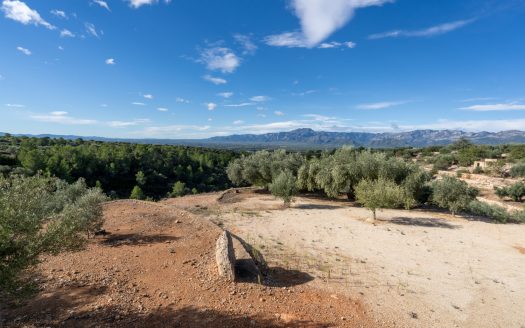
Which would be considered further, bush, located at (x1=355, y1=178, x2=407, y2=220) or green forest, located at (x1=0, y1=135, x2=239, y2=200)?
green forest, located at (x1=0, y1=135, x2=239, y2=200)

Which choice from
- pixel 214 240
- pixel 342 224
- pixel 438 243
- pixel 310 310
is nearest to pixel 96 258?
pixel 214 240

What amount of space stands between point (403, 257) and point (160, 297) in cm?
1028

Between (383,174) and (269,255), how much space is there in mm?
15868

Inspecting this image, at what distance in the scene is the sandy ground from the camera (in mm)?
8672

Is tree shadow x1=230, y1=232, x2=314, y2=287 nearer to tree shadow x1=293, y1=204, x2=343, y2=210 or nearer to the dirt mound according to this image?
the dirt mound

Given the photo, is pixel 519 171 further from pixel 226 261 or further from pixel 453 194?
pixel 226 261

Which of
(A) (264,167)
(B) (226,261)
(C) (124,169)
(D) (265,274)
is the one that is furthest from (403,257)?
(C) (124,169)

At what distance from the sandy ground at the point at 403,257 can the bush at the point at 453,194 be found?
0.96m

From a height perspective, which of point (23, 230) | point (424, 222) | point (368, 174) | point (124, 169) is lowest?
point (424, 222)

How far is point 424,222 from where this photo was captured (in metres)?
19.1

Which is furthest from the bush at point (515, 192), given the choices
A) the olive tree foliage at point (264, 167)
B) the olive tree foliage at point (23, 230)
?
the olive tree foliage at point (23, 230)

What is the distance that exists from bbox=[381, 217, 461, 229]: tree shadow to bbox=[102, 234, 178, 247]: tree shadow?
1449 centimetres

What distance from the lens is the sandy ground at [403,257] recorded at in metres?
8.67

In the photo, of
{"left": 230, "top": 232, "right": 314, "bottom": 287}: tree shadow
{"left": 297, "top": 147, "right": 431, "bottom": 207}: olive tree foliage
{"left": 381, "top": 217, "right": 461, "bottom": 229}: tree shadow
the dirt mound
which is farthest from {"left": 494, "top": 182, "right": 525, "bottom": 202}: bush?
the dirt mound
